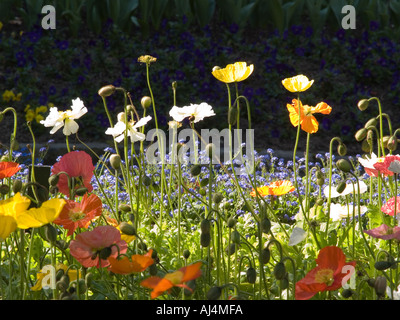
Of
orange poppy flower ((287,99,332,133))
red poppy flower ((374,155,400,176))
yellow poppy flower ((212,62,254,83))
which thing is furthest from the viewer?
orange poppy flower ((287,99,332,133))

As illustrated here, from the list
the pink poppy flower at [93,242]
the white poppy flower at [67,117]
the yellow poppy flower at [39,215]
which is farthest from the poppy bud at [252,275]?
the white poppy flower at [67,117]

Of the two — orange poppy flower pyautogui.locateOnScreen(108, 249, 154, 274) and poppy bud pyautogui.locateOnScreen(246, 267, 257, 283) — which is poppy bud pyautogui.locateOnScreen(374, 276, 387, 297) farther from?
orange poppy flower pyautogui.locateOnScreen(108, 249, 154, 274)

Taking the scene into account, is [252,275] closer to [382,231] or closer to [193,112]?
[382,231]

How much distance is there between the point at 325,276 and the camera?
1.10 metres

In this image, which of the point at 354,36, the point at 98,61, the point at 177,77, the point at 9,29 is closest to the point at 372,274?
the point at 177,77

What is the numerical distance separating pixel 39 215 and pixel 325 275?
0.50 meters

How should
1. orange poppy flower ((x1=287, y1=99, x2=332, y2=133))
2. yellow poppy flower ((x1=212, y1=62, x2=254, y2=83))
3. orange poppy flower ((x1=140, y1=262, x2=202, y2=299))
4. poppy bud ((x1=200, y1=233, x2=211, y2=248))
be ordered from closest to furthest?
orange poppy flower ((x1=140, y1=262, x2=202, y2=299))
poppy bud ((x1=200, y1=233, x2=211, y2=248))
yellow poppy flower ((x1=212, y1=62, x2=254, y2=83))
orange poppy flower ((x1=287, y1=99, x2=332, y2=133))

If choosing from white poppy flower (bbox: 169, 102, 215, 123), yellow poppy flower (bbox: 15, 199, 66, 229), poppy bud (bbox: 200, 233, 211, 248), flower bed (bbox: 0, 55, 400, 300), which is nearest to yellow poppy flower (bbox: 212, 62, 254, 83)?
flower bed (bbox: 0, 55, 400, 300)

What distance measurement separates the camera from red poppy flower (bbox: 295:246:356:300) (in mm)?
1078

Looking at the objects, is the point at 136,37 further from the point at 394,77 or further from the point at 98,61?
the point at 394,77

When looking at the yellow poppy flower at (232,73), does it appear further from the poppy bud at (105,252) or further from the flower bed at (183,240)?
the poppy bud at (105,252)

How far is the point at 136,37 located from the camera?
5.11m

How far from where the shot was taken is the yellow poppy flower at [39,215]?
3.21ft
